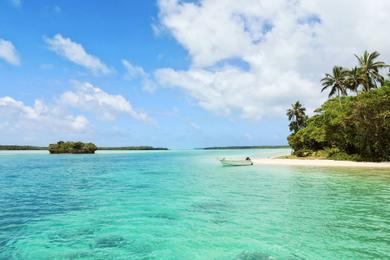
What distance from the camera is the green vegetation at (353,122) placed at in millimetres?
40062

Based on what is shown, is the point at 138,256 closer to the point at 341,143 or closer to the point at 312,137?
the point at 341,143

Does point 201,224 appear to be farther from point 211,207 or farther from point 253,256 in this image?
point 253,256

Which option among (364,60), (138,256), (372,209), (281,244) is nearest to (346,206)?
(372,209)

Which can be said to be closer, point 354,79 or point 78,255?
point 78,255

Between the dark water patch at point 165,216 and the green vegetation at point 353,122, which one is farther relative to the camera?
the green vegetation at point 353,122

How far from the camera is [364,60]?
171 feet

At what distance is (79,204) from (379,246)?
48.0ft

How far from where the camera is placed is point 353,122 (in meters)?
41.8

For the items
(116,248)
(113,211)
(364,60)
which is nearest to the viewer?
(116,248)

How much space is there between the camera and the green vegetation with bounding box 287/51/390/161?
131 feet

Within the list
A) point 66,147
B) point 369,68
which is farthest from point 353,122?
point 66,147

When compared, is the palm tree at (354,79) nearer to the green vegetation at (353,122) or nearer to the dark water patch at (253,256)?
the green vegetation at (353,122)

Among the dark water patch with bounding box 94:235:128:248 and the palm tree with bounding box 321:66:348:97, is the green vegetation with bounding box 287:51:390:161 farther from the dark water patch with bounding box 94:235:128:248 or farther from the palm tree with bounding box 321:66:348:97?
the dark water patch with bounding box 94:235:128:248

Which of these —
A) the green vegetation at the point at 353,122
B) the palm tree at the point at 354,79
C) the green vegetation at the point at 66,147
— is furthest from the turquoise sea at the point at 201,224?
the green vegetation at the point at 66,147
